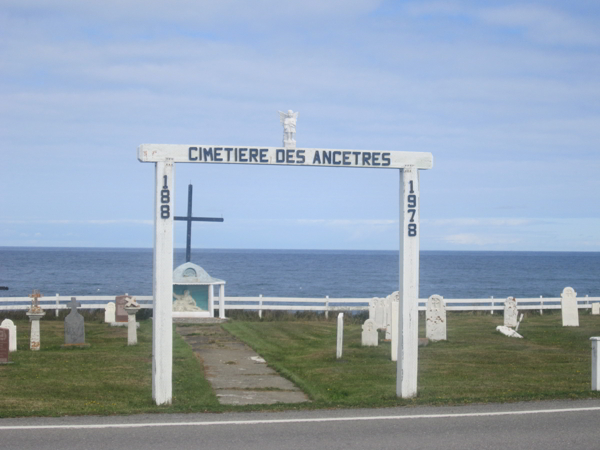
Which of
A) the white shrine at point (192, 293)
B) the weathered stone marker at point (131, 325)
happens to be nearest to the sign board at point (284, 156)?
A: the weathered stone marker at point (131, 325)

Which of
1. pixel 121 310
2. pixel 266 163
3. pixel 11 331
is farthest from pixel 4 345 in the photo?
pixel 121 310

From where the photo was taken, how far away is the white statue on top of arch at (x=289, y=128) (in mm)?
10656

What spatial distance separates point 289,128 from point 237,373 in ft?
18.4

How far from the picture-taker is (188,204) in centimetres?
3209

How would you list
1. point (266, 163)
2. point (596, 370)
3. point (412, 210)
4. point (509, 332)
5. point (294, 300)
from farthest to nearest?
point (294, 300) < point (509, 332) < point (596, 370) < point (412, 210) < point (266, 163)

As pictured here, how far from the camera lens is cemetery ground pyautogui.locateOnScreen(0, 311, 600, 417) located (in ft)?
35.0

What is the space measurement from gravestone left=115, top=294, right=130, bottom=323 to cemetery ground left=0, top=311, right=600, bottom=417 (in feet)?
7.48

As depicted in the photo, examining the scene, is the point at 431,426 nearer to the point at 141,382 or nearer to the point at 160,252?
the point at 160,252

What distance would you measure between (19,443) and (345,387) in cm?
585

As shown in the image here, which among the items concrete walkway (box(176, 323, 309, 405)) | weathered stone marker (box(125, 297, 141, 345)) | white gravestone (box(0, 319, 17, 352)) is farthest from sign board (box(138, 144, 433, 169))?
weathered stone marker (box(125, 297, 141, 345))

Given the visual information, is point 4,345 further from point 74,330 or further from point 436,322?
point 436,322

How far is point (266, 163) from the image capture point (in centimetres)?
1052

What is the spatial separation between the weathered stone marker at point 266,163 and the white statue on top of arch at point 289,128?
13cm

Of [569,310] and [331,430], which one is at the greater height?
[569,310]
